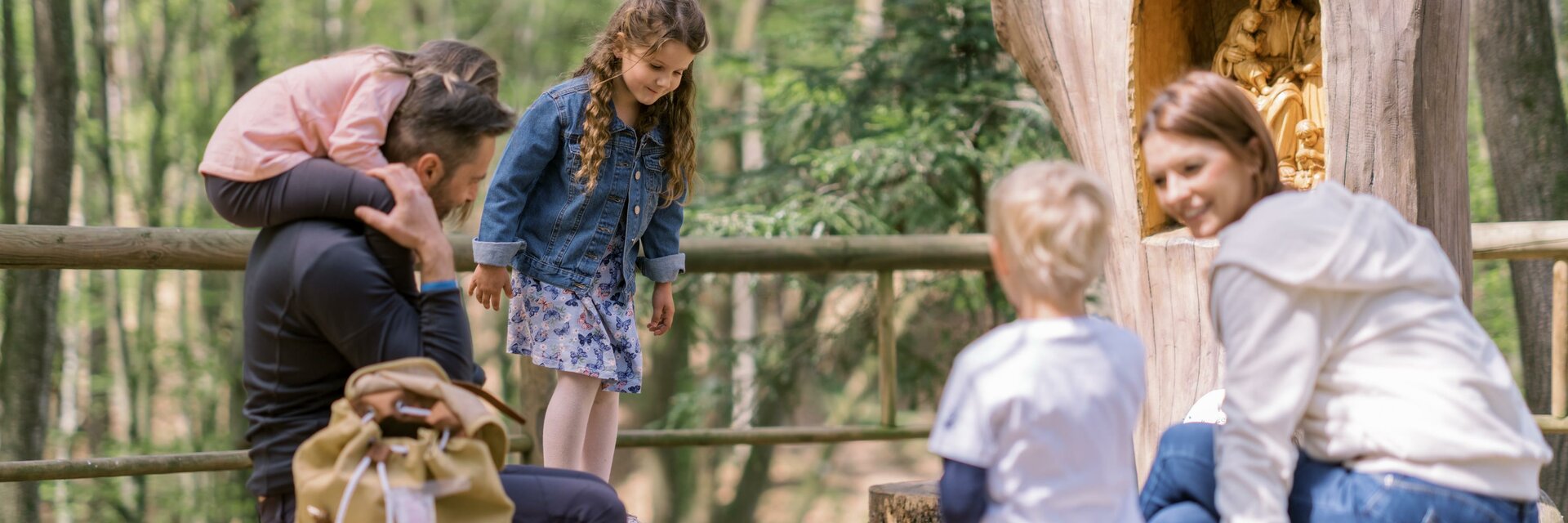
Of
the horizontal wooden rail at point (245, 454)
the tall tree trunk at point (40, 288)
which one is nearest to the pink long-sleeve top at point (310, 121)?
the horizontal wooden rail at point (245, 454)

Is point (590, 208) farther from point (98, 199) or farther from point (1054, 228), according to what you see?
point (98, 199)

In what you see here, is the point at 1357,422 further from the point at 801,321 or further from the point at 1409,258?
the point at 801,321

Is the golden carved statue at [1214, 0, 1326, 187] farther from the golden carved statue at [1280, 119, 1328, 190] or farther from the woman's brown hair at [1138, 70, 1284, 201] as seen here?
the woman's brown hair at [1138, 70, 1284, 201]

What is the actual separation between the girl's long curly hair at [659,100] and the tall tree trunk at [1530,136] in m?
3.65

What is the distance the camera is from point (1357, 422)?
5.90 ft

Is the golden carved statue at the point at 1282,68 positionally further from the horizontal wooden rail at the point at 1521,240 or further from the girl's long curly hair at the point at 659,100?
the girl's long curly hair at the point at 659,100

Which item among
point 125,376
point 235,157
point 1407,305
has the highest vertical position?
point 235,157

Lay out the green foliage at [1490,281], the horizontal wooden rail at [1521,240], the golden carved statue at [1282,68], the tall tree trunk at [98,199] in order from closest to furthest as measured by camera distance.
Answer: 1. the golden carved statue at [1282,68]
2. the horizontal wooden rail at [1521,240]
3. the green foliage at [1490,281]
4. the tall tree trunk at [98,199]

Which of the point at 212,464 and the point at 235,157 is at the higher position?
the point at 235,157

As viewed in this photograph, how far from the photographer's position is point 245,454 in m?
3.21

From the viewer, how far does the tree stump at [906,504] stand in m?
3.03

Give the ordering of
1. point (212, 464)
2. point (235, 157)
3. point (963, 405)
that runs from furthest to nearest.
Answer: point (212, 464), point (235, 157), point (963, 405)

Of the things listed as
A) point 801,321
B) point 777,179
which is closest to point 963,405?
point 777,179

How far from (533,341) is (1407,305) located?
1.88 metres
